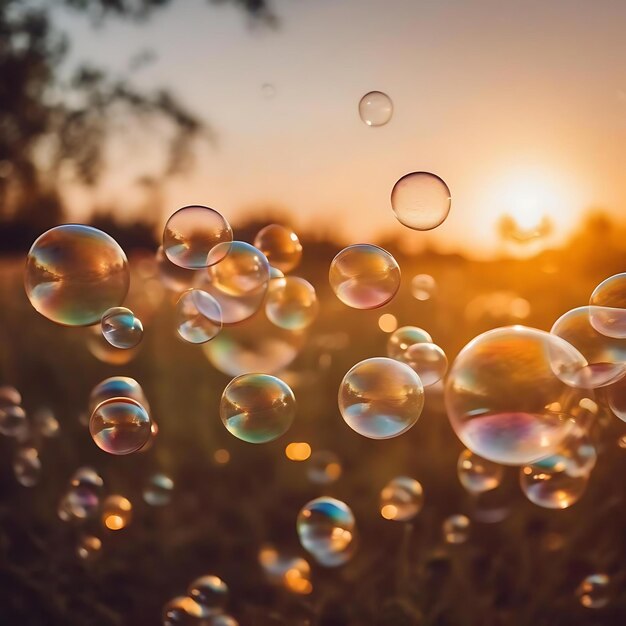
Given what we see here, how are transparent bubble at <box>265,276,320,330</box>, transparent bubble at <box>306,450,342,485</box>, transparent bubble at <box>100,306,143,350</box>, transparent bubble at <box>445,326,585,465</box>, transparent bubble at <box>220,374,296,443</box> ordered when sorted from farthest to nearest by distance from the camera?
1. transparent bubble at <box>306,450,342,485</box>
2. transparent bubble at <box>265,276,320,330</box>
3. transparent bubble at <box>100,306,143,350</box>
4. transparent bubble at <box>220,374,296,443</box>
5. transparent bubble at <box>445,326,585,465</box>

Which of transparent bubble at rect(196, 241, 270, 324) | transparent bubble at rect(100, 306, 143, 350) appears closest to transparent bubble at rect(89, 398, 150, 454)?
transparent bubble at rect(100, 306, 143, 350)

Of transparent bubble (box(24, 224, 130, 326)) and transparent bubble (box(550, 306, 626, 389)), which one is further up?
transparent bubble (box(550, 306, 626, 389))

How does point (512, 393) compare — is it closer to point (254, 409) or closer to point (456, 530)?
point (254, 409)

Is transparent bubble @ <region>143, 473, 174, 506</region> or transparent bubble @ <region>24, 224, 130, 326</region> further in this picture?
transparent bubble @ <region>143, 473, 174, 506</region>

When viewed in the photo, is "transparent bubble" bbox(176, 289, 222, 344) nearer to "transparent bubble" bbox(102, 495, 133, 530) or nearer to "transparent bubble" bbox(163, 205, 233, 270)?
"transparent bubble" bbox(163, 205, 233, 270)

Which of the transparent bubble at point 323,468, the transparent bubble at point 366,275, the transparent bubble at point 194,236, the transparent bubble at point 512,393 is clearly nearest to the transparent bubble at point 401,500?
the transparent bubble at point 323,468

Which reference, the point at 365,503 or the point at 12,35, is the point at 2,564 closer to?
the point at 365,503

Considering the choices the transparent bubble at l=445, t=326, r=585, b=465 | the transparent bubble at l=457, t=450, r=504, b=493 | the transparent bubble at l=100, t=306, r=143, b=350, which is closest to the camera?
the transparent bubble at l=445, t=326, r=585, b=465

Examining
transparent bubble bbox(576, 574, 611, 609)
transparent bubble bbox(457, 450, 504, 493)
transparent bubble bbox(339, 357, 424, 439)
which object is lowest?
transparent bubble bbox(339, 357, 424, 439)
